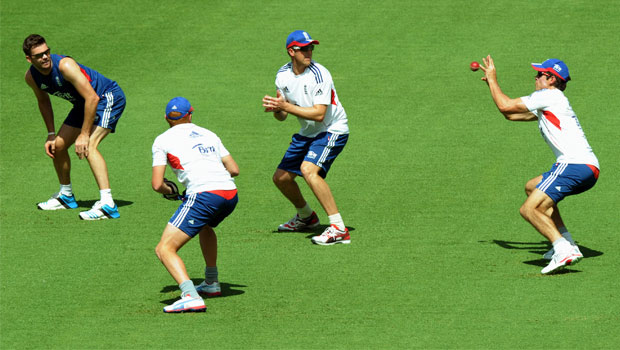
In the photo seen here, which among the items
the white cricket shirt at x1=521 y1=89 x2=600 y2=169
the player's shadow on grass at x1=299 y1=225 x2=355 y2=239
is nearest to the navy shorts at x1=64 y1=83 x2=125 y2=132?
the player's shadow on grass at x1=299 y1=225 x2=355 y2=239

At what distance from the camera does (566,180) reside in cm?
884

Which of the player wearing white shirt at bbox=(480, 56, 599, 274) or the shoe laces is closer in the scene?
the player wearing white shirt at bbox=(480, 56, 599, 274)

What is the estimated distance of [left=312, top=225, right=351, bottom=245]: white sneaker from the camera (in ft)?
32.2

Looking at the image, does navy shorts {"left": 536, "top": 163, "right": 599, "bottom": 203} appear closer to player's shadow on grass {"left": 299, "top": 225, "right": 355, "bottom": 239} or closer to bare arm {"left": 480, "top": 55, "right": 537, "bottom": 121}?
bare arm {"left": 480, "top": 55, "right": 537, "bottom": 121}

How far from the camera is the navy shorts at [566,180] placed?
8.84 metres

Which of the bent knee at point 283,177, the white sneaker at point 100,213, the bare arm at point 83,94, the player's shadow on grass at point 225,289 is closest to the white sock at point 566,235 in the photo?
the bent knee at point 283,177

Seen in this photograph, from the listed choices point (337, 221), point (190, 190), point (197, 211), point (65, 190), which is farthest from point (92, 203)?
point (197, 211)

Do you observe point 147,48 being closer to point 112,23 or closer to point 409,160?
point 112,23

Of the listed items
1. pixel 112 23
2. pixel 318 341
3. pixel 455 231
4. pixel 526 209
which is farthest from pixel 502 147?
pixel 112 23

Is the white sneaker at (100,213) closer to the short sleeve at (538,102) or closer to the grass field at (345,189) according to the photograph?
the grass field at (345,189)

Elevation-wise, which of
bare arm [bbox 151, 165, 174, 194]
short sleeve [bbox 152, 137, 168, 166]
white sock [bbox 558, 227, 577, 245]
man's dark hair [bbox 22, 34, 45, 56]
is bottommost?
white sock [bbox 558, 227, 577, 245]

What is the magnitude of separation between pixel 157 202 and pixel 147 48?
6.16 meters

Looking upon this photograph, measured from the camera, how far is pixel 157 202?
455 inches

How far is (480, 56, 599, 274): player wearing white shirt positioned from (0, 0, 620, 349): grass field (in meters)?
0.47
